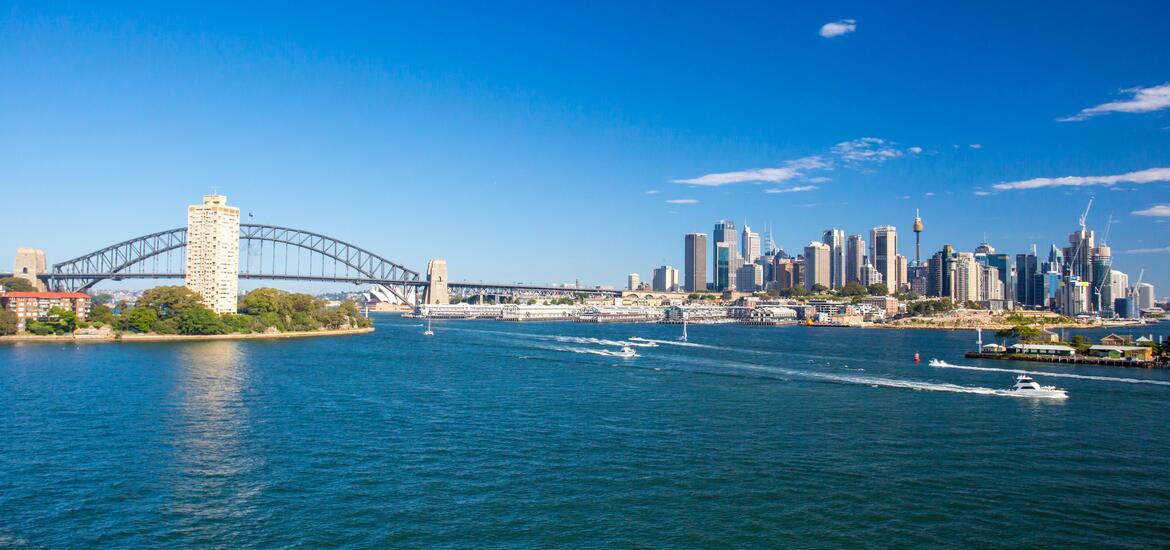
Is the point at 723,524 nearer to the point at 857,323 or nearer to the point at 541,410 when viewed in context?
the point at 541,410

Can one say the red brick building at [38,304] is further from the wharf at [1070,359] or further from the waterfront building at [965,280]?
the waterfront building at [965,280]

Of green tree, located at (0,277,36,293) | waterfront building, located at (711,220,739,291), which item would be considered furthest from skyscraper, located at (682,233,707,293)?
green tree, located at (0,277,36,293)

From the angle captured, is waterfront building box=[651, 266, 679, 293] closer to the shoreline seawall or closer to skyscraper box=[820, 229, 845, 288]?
skyscraper box=[820, 229, 845, 288]

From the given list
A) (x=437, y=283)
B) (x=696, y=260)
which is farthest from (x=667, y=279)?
(x=437, y=283)

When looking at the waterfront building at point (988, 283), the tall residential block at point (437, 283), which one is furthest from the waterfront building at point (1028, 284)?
the tall residential block at point (437, 283)

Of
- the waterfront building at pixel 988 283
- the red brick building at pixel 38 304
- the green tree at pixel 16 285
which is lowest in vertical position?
the red brick building at pixel 38 304

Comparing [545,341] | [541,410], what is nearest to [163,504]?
[541,410]
